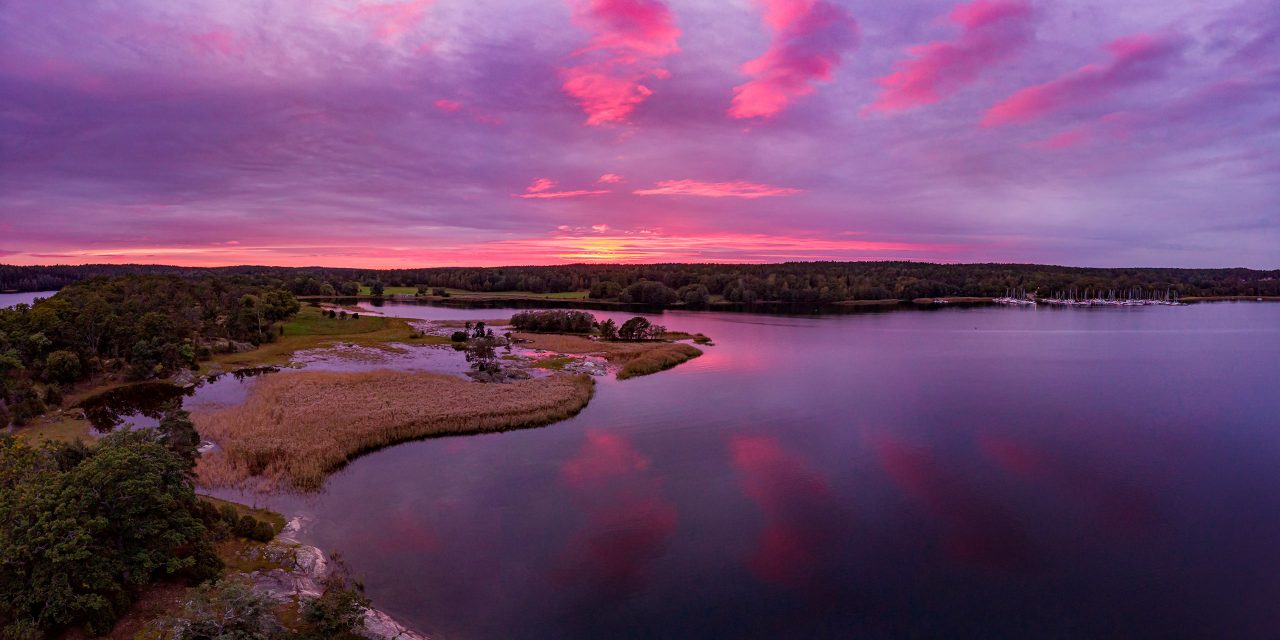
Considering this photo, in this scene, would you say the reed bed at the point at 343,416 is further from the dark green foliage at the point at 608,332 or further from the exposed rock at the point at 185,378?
the dark green foliage at the point at 608,332

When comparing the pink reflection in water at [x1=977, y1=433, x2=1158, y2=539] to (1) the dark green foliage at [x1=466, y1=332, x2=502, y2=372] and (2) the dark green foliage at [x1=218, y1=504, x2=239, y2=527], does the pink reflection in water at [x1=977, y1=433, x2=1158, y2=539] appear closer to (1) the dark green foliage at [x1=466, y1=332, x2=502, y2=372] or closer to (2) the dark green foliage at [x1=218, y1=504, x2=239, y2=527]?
(2) the dark green foliage at [x1=218, y1=504, x2=239, y2=527]

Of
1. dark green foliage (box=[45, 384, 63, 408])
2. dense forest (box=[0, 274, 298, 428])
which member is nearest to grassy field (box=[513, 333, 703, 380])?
dense forest (box=[0, 274, 298, 428])

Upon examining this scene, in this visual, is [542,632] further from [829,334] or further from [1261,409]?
[829,334]

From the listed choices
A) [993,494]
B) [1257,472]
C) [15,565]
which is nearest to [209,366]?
[15,565]

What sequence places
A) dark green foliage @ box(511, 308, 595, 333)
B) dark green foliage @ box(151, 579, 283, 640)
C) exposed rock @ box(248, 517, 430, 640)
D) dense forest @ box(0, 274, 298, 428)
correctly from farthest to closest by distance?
dark green foliage @ box(511, 308, 595, 333) → dense forest @ box(0, 274, 298, 428) → exposed rock @ box(248, 517, 430, 640) → dark green foliage @ box(151, 579, 283, 640)

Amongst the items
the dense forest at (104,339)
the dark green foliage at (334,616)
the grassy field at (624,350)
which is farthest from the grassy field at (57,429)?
the grassy field at (624,350)

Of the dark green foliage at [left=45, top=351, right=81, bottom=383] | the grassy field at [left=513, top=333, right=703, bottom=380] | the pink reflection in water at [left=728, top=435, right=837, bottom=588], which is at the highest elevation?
the dark green foliage at [left=45, top=351, right=81, bottom=383]

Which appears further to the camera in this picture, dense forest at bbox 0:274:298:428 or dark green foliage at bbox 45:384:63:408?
dense forest at bbox 0:274:298:428
